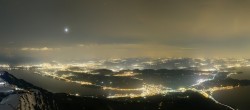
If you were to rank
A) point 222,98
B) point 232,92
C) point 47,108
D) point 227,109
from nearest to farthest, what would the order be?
1. point 47,108
2. point 227,109
3. point 222,98
4. point 232,92

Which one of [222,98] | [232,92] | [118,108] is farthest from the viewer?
[232,92]

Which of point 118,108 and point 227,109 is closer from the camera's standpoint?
point 118,108

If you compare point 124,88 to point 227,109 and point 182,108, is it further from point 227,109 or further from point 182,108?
point 182,108

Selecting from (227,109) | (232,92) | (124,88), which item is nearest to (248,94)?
(232,92)

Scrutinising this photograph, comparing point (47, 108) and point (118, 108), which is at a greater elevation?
point (47, 108)

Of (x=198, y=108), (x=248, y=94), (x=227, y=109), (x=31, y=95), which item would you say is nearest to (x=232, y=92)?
(x=248, y=94)

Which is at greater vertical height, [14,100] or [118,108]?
[14,100]

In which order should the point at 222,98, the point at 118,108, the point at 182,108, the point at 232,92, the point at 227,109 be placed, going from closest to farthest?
the point at 118,108
the point at 182,108
the point at 227,109
the point at 222,98
the point at 232,92

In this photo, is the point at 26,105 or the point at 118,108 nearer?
the point at 26,105

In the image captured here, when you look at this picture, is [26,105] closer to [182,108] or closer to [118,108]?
[118,108]
